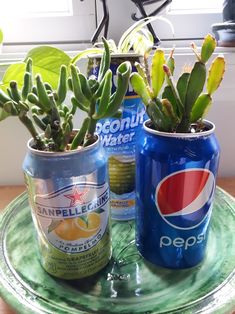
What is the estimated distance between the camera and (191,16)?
72 cm

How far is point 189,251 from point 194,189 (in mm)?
81

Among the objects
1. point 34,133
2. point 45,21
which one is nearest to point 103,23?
point 45,21

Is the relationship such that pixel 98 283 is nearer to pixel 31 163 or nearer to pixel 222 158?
pixel 31 163

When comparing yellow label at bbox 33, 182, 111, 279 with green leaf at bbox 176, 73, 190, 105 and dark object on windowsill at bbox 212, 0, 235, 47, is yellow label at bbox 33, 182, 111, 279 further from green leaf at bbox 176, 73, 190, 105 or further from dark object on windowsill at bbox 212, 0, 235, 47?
dark object on windowsill at bbox 212, 0, 235, 47

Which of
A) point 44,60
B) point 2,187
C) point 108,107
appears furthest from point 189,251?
point 2,187

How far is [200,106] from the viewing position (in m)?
0.36

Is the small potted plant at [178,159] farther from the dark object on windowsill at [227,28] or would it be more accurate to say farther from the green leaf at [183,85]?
the dark object on windowsill at [227,28]

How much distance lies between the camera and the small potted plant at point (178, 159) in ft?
1.13

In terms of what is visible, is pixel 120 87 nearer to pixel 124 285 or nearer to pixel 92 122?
pixel 92 122

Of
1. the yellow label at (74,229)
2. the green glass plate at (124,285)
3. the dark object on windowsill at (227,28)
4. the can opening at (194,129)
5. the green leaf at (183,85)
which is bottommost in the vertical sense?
the green glass plate at (124,285)

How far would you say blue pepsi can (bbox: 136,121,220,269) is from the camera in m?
0.35

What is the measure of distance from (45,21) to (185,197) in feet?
1.79

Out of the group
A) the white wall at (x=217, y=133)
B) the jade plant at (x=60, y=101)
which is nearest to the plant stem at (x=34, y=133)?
the jade plant at (x=60, y=101)

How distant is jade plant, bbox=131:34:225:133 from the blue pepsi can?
20mm
